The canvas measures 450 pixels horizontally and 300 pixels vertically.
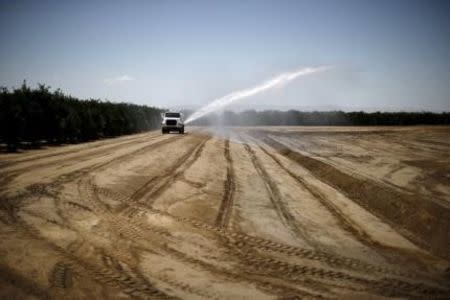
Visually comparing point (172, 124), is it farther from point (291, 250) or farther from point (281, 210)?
point (291, 250)

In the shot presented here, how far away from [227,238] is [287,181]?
676 centimetres

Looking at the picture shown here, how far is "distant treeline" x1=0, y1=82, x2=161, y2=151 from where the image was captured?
21.4m

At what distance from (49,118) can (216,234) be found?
21095 mm

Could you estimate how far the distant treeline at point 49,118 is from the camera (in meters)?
21.4

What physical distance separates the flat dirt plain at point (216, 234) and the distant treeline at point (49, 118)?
27.5 ft

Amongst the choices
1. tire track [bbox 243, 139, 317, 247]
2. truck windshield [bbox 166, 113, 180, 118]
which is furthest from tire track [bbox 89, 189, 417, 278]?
truck windshield [bbox 166, 113, 180, 118]

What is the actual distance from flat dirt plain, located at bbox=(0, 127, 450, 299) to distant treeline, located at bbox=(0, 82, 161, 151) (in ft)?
27.5

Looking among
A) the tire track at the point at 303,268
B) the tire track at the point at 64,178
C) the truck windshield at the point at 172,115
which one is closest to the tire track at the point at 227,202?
the tire track at the point at 303,268

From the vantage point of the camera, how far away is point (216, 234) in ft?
24.0

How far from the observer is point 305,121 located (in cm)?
8038

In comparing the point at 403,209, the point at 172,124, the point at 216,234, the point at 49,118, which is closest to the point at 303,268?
the point at 216,234

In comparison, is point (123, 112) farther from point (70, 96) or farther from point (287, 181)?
point (287, 181)

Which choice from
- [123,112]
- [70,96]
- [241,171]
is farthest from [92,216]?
[123,112]

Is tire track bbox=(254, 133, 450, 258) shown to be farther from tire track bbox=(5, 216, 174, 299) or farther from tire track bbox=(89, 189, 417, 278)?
tire track bbox=(5, 216, 174, 299)
